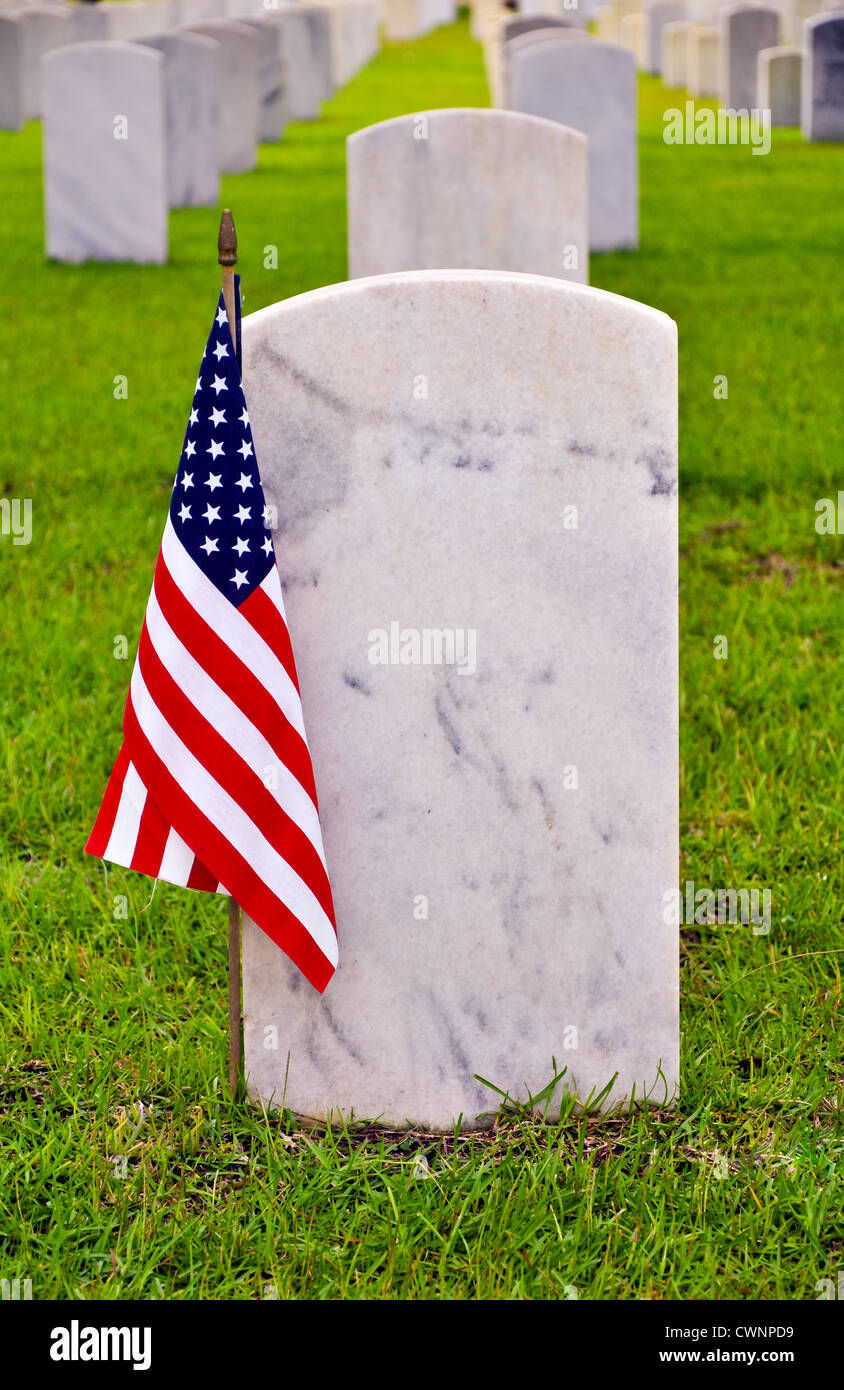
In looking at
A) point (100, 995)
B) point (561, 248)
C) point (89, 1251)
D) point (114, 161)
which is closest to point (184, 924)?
point (100, 995)

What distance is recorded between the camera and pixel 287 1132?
2373 mm

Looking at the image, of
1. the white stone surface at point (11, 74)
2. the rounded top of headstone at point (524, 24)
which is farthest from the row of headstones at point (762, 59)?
the white stone surface at point (11, 74)

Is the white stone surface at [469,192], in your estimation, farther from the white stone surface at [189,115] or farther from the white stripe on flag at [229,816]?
the white stone surface at [189,115]

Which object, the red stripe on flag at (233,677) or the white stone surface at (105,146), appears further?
the white stone surface at (105,146)

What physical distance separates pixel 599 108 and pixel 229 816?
8325 mm

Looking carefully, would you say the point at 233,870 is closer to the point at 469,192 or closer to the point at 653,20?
the point at 469,192

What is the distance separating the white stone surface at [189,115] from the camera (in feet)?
36.2

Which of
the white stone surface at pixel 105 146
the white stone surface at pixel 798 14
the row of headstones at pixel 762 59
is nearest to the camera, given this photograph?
the white stone surface at pixel 105 146

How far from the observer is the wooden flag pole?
2.16 metres

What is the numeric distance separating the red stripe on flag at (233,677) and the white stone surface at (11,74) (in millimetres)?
15591

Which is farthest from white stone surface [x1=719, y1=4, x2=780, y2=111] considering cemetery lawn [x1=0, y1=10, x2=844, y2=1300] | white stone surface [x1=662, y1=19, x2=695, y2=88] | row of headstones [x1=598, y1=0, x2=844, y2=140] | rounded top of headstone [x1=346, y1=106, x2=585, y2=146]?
rounded top of headstone [x1=346, y1=106, x2=585, y2=146]

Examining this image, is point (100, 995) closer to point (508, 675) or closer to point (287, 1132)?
point (287, 1132)

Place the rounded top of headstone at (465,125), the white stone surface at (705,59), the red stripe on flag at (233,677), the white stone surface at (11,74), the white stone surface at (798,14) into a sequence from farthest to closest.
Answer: the white stone surface at (798,14)
the white stone surface at (705,59)
the white stone surface at (11,74)
the rounded top of headstone at (465,125)
the red stripe on flag at (233,677)

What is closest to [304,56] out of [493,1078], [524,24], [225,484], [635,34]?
[524,24]
